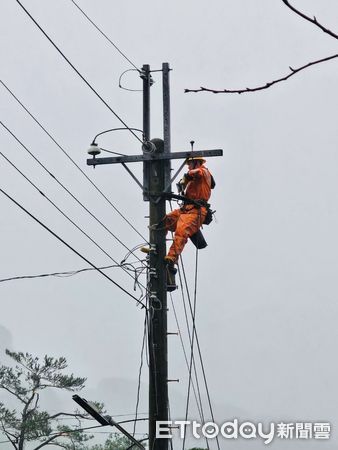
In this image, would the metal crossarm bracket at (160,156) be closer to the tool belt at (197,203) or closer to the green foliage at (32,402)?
the tool belt at (197,203)

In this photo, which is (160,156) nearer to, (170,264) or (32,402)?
(170,264)

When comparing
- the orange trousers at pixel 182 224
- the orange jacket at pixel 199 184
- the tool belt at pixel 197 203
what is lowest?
the orange trousers at pixel 182 224

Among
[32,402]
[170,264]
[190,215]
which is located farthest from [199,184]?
[32,402]

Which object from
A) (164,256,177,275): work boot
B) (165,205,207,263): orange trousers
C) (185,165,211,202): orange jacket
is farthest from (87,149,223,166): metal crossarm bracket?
(164,256,177,275): work boot

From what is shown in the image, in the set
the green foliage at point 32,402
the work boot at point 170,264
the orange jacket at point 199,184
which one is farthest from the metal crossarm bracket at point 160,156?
the green foliage at point 32,402

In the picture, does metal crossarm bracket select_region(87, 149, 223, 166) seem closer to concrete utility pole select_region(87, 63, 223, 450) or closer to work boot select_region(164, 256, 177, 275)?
concrete utility pole select_region(87, 63, 223, 450)

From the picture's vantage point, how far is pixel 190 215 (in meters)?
10.6

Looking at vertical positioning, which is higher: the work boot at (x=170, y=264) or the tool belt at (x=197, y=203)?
the tool belt at (x=197, y=203)

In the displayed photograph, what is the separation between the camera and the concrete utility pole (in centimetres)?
942

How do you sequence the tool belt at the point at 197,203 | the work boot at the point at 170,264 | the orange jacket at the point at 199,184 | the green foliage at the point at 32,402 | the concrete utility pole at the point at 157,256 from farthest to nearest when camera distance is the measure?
1. the green foliage at the point at 32,402
2. the orange jacket at the point at 199,184
3. the tool belt at the point at 197,203
4. the work boot at the point at 170,264
5. the concrete utility pole at the point at 157,256

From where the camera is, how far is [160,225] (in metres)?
10.0

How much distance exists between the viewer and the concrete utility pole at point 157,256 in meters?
9.42

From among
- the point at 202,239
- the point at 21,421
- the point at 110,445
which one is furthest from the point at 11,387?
the point at 202,239

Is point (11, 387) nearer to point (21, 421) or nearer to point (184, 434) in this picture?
point (21, 421)
